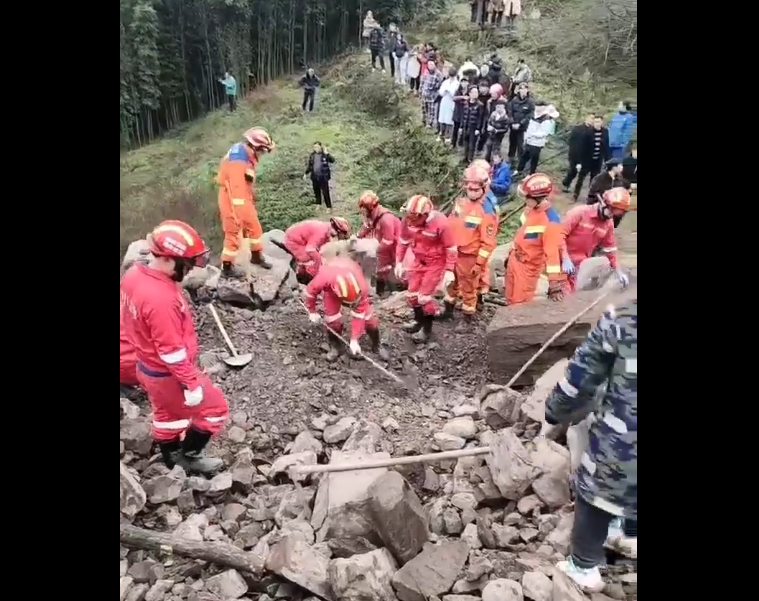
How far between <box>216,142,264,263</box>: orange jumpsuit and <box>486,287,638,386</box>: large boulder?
4.43 ft

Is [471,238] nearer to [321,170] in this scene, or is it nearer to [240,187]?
[321,170]

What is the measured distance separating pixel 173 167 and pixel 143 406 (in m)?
1.20

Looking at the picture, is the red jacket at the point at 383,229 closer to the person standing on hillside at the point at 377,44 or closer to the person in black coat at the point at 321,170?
the person in black coat at the point at 321,170

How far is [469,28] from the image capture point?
10.4 ft

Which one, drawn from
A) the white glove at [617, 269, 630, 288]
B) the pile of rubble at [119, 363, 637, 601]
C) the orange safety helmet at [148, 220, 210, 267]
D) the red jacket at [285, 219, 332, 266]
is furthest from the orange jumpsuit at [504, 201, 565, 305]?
the orange safety helmet at [148, 220, 210, 267]

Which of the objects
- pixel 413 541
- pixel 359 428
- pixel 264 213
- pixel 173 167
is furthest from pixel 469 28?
pixel 413 541

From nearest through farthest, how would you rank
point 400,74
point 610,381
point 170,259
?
1. point 610,381
2. point 170,259
3. point 400,74

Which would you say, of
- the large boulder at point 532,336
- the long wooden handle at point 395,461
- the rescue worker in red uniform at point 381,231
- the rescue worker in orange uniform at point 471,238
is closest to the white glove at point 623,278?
the large boulder at point 532,336

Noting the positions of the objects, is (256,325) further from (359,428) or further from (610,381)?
(610,381)

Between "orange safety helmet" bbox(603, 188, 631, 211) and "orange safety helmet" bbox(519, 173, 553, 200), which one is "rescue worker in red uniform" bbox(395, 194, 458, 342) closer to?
"orange safety helmet" bbox(519, 173, 553, 200)

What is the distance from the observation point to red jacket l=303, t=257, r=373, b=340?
3.19 m

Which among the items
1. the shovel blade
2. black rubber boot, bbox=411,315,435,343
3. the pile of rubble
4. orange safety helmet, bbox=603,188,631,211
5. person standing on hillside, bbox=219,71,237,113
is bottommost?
the pile of rubble

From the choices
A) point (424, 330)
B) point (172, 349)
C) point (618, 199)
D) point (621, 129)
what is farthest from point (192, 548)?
point (621, 129)

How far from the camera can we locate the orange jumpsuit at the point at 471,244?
3219 mm
